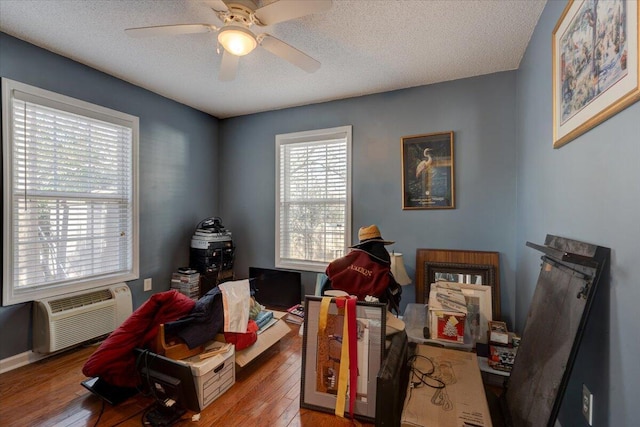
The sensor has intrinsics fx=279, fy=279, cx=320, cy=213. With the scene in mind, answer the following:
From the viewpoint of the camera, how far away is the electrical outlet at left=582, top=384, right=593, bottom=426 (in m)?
1.11

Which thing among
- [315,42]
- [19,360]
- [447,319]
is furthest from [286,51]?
[19,360]

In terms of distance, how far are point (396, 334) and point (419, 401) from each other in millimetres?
370

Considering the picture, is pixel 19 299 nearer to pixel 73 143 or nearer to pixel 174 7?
pixel 73 143

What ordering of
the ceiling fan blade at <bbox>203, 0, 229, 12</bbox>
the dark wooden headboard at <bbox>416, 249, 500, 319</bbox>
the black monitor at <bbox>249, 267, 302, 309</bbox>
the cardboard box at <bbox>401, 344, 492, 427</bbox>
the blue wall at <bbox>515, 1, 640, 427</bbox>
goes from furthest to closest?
the black monitor at <bbox>249, 267, 302, 309</bbox>, the dark wooden headboard at <bbox>416, 249, 500, 319</bbox>, the ceiling fan blade at <bbox>203, 0, 229, 12</bbox>, the cardboard box at <bbox>401, 344, 492, 427</bbox>, the blue wall at <bbox>515, 1, 640, 427</bbox>

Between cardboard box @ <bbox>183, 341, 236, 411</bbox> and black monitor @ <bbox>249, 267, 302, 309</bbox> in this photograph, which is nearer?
cardboard box @ <bbox>183, 341, 236, 411</bbox>

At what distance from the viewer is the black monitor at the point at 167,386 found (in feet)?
5.43

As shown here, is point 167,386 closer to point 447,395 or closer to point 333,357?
point 333,357

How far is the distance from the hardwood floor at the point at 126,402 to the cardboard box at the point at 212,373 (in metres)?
0.06

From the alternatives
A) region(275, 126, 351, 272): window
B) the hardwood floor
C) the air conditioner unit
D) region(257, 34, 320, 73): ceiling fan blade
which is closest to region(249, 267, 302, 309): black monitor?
region(275, 126, 351, 272): window

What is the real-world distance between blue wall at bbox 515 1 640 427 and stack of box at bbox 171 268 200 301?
3.33 meters

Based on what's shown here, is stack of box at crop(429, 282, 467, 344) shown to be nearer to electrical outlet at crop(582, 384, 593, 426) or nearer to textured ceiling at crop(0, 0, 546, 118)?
electrical outlet at crop(582, 384, 593, 426)

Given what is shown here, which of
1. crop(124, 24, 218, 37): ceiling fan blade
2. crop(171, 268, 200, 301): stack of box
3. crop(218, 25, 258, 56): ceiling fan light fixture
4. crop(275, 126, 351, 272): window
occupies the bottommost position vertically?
crop(171, 268, 200, 301): stack of box

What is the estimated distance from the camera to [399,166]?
3094 mm

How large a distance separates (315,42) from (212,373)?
254 centimetres
